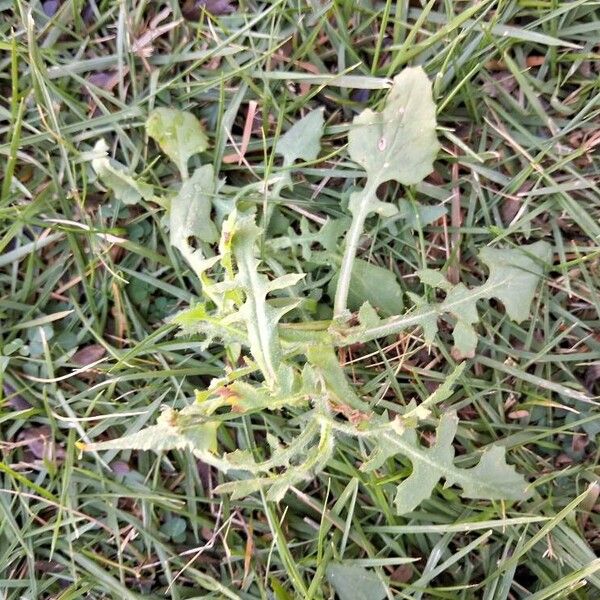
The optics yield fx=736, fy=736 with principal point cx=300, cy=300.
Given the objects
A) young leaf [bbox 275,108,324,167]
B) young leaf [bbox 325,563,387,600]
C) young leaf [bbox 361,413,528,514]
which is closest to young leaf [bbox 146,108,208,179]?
young leaf [bbox 275,108,324,167]

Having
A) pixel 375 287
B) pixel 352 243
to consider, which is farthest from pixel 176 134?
pixel 375 287

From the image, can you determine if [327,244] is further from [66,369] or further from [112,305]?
[66,369]

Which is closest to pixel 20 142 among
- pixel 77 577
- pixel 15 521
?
pixel 15 521

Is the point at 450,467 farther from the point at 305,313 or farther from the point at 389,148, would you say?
the point at 389,148

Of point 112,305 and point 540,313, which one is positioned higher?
point 540,313

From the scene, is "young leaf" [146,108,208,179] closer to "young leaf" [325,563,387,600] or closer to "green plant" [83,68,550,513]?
"green plant" [83,68,550,513]

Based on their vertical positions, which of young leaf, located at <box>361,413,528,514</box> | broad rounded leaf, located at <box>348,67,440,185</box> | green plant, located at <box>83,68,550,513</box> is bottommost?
young leaf, located at <box>361,413,528,514</box>
